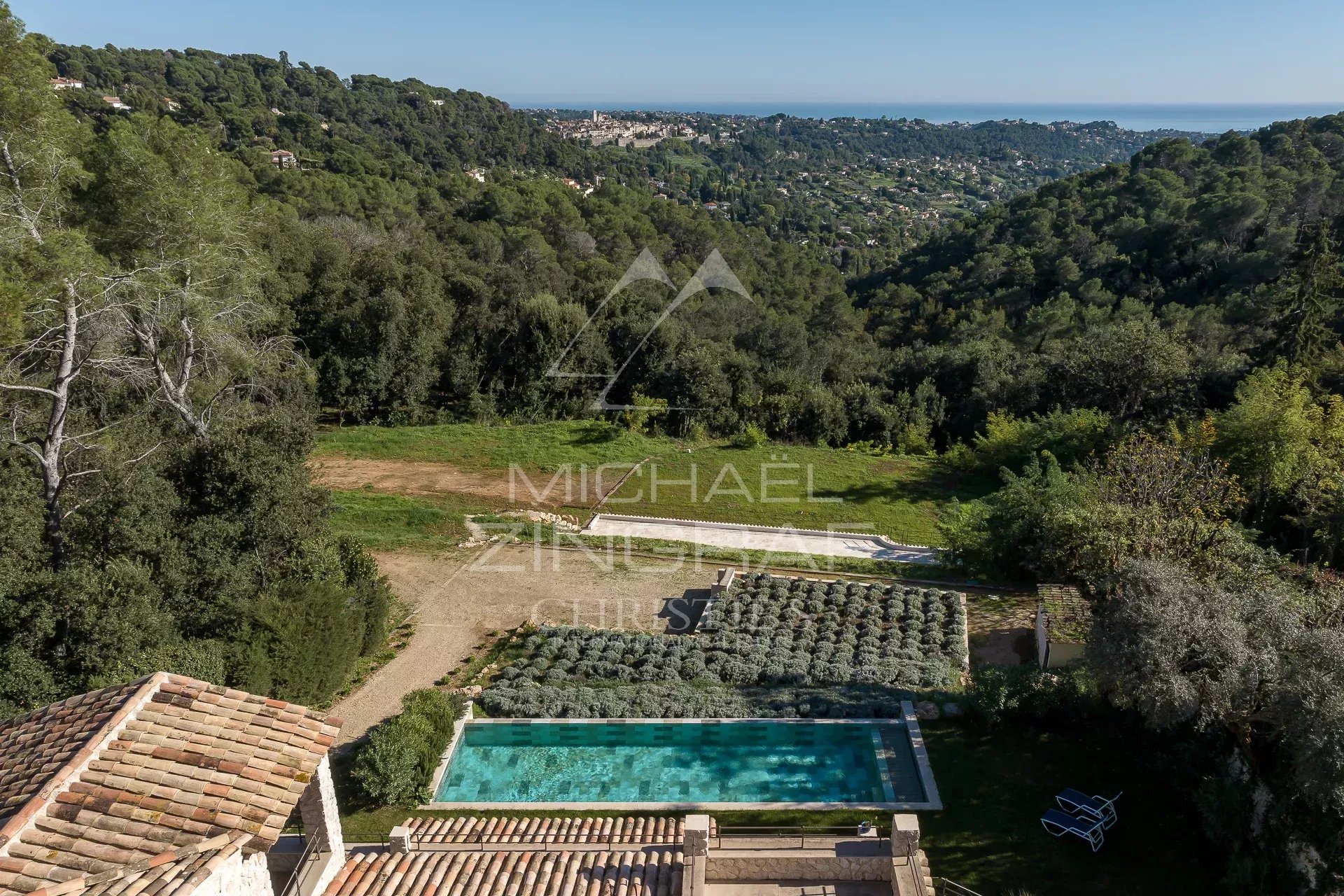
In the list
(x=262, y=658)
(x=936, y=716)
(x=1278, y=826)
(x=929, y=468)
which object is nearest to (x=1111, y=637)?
(x=1278, y=826)

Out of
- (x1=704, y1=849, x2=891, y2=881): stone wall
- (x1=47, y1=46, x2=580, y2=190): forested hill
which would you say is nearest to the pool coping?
(x1=704, y1=849, x2=891, y2=881): stone wall

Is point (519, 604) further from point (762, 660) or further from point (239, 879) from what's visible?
point (239, 879)

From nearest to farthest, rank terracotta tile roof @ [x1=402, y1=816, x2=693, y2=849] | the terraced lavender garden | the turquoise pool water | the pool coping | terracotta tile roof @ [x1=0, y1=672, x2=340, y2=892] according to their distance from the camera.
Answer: terracotta tile roof @ [x1=0, y1=672, x2=340, y2=892], terracotta tile roof @ [x1=402, y1=816, x2=693, y2=849], the pool coping, the turquoise pool water, the terraced lavender garden

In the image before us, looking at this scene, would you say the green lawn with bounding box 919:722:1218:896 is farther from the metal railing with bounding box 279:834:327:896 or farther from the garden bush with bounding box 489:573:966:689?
the metal railing with bounding box 279:834:327:896

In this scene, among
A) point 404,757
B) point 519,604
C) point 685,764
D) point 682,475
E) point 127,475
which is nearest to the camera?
point 404,757

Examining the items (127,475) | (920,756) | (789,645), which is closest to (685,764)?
(920,756)
